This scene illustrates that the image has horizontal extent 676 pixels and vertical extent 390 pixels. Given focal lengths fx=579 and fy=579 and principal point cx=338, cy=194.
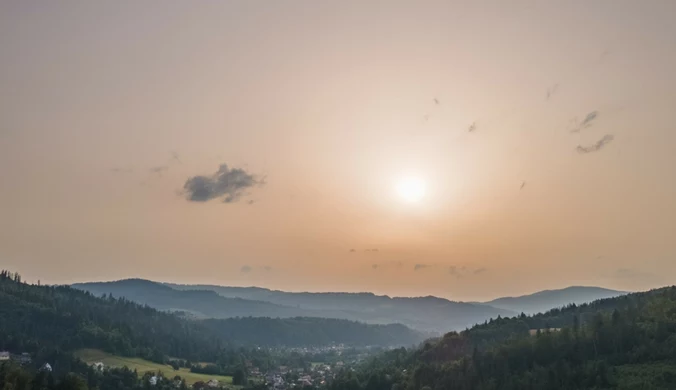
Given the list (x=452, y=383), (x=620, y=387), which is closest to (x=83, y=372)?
(x=452, y=383)

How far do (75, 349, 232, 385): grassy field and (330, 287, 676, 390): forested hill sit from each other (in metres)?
48.9

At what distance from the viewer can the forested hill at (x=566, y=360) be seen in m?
88.2

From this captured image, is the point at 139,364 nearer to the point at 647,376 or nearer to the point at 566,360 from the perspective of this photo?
the point at 566,360

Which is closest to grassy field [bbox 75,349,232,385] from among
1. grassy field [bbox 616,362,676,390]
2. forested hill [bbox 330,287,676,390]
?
forested hill [bbox 330,287,676,390]

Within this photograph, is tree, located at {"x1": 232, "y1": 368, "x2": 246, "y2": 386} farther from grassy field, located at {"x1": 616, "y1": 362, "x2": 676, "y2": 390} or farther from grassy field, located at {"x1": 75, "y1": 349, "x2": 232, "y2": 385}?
grassy field, located at {"x1": 616, "y1": 362, "x2": 676, "y2": 390}

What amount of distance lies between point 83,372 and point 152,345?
215 ft

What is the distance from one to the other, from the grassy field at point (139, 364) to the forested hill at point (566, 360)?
48860mm

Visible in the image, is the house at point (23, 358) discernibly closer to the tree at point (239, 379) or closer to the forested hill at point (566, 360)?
the tree at point (239, 379)


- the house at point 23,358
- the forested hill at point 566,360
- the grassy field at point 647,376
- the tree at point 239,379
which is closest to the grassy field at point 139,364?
the tree at point 239,379

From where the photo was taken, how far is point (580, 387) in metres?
87.2

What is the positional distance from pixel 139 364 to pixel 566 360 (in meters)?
120

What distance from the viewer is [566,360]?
3905 inches

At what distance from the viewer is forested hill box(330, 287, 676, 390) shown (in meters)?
88.2

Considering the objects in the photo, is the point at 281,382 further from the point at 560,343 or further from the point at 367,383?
the point at 560,343
